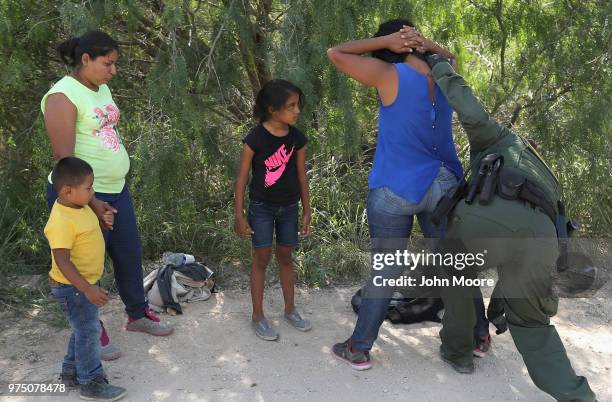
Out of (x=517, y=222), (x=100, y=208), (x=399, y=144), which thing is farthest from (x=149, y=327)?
(x=517, y=222)

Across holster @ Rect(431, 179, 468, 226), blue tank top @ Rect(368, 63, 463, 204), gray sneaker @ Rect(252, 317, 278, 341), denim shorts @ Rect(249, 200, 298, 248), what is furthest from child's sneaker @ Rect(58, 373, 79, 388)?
holster @ Rect(431, 179, 468, 226)

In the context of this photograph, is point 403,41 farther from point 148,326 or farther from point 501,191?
point 148,326

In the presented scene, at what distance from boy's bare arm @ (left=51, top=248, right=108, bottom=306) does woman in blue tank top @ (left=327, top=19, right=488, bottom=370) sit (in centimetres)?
134

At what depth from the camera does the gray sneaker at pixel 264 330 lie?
3.67m

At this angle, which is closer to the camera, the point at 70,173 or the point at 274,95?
the point at 70,173

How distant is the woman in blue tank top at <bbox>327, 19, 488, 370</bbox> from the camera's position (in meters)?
2.95

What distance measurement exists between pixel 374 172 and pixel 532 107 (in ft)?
8.26

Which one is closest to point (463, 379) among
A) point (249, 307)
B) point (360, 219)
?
point (249, 307)

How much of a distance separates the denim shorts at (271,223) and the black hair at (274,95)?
0.51 m

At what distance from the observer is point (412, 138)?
3.04 m

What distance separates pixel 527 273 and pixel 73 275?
1.99 m

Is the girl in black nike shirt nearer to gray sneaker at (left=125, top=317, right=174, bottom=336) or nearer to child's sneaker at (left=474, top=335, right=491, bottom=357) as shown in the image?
gray sneaker at (left=125, top=317, right=174, bottom=336)

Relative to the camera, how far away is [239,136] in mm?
4875

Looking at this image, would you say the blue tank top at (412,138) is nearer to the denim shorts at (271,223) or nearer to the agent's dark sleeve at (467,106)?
the agent's dark sleeve at (467,106)
